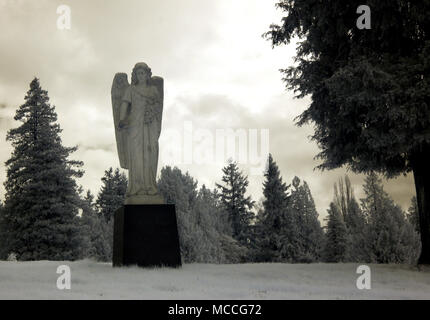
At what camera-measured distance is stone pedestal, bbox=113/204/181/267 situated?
982cm

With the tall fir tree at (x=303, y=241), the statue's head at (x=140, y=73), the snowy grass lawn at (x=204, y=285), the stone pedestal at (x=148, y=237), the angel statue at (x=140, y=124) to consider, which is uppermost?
→ the statue's head at (x=140, y=73)

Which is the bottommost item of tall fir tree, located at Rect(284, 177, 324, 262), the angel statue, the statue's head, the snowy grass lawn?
tall fir tree, located at Rect(284, 177, 324, 262)

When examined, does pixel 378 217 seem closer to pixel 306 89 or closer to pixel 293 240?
pixel 306 89

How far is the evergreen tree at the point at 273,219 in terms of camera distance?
106 feet

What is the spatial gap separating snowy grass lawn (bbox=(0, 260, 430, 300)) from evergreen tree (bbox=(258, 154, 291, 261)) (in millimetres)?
22769

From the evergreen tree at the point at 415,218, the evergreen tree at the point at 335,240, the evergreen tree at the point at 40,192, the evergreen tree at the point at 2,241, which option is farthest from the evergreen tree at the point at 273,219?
the evergreen tree at the point at 2,241

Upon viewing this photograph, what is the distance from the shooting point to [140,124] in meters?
11.0

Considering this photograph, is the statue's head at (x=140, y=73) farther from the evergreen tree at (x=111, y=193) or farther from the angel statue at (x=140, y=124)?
the evergreen tree at (x=111, y=193)

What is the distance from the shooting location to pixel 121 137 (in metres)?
11.3

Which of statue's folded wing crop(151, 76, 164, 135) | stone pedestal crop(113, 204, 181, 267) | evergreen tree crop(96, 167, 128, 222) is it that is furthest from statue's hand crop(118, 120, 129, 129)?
evergreen tree crop(96, 167, 128, 222)

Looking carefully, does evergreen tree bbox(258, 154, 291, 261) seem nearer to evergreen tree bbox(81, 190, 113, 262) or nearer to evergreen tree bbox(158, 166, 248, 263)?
evergreen tree bbox(158, 166, 248, 263)

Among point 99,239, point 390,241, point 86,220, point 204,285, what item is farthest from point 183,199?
point 204,285

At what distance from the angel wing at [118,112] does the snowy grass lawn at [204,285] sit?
319 cm

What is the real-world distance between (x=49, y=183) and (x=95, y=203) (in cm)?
3154
